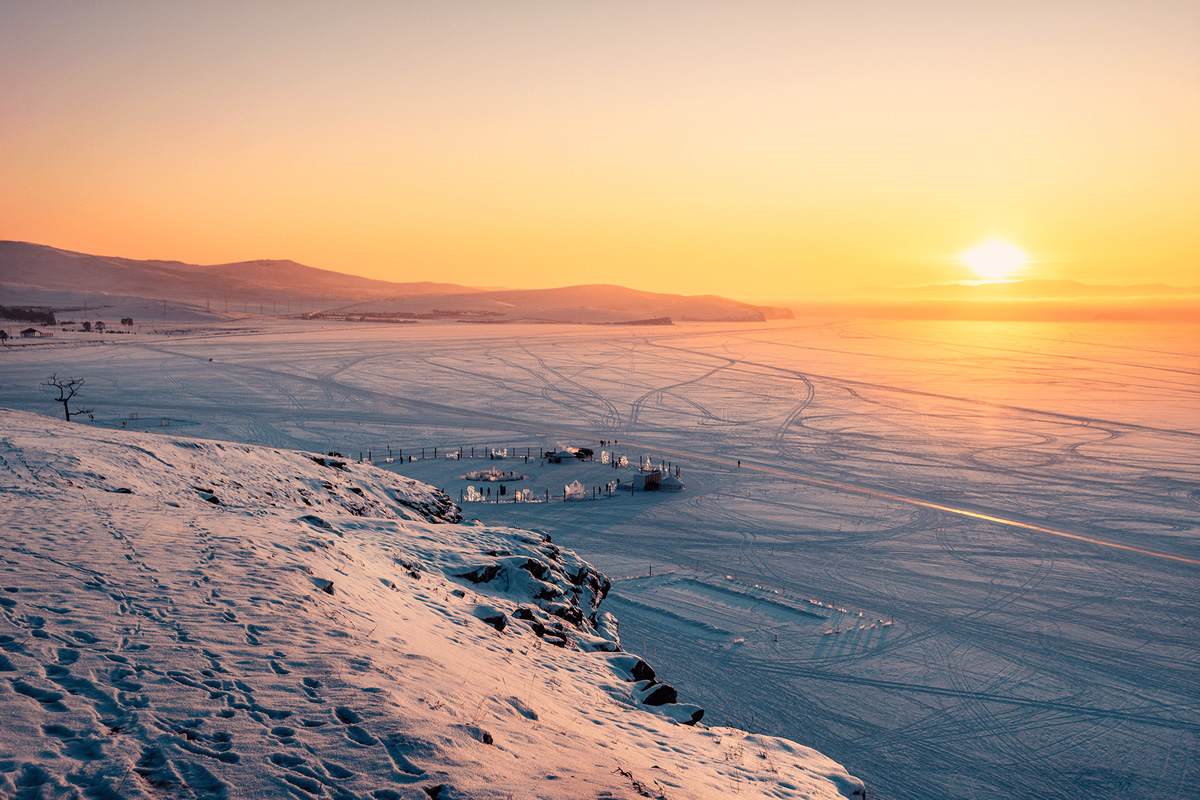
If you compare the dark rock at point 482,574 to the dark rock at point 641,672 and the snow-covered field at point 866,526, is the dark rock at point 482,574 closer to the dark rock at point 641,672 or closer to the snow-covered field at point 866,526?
the dark rock at point 641,672

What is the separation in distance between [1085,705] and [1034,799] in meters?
5.87

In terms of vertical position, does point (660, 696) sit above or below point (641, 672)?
above

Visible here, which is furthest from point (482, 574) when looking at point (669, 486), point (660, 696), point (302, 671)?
point (669, 486)

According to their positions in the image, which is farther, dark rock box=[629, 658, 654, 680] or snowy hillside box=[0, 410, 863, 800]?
dark rock box=[629, 658, 654, 680]

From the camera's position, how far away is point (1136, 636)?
24.5 meters

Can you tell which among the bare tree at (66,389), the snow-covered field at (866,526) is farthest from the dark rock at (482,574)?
the bare tree at (66,389)

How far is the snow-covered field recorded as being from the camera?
1897 cm

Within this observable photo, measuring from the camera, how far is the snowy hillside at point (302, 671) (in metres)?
6.84

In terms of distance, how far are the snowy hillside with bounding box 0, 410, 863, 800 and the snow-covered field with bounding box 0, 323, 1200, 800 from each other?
24.6 ft

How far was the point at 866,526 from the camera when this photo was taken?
36.7 m

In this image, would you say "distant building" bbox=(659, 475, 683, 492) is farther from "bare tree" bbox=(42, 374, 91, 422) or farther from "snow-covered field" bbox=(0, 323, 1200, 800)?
"bare tree" bbox=(42, 374, 91, 422)

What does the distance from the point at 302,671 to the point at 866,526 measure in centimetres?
3406

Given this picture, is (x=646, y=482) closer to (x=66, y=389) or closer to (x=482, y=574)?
(x=482, y=574)

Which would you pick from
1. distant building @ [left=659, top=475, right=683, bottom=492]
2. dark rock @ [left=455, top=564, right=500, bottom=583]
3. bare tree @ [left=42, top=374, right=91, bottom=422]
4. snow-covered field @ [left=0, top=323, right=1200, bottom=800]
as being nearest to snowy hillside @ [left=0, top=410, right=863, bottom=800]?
dark rock @ [left=455, top=564, right=500, bottom=583]
